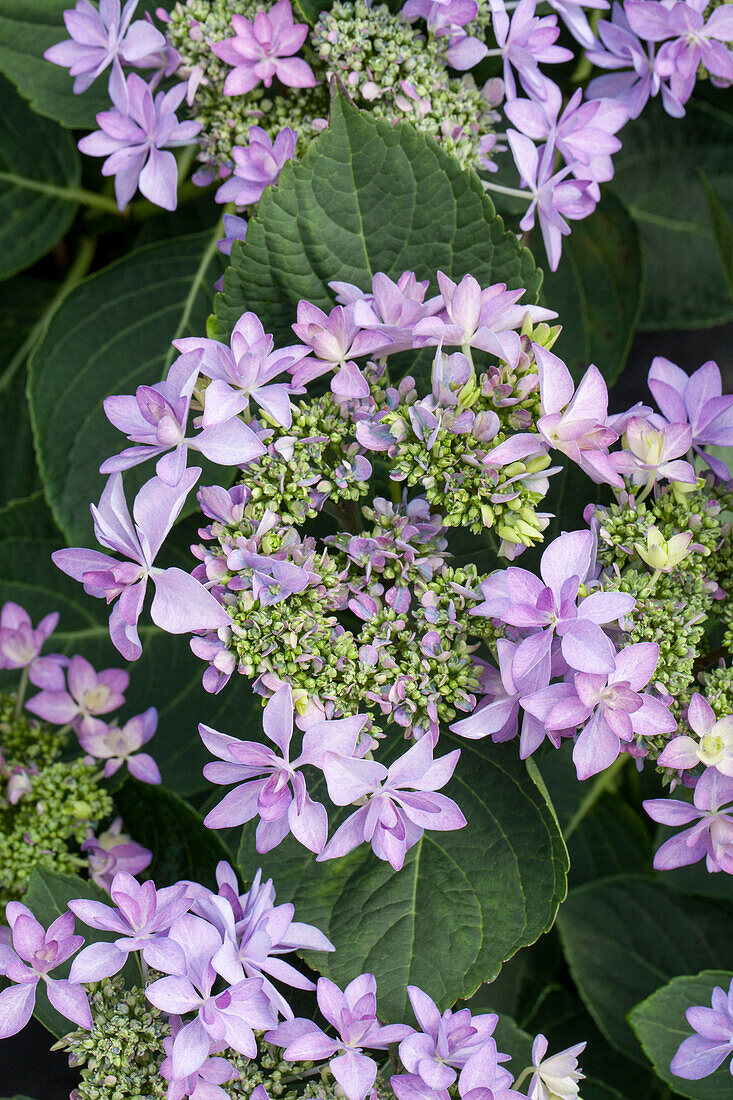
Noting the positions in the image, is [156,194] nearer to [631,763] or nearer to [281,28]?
[281,28]

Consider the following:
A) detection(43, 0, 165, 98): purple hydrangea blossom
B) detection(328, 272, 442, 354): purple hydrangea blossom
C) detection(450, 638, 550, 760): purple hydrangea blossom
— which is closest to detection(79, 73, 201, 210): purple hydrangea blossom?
detection(43, 0, 165, 98): purple hydrangea blossom

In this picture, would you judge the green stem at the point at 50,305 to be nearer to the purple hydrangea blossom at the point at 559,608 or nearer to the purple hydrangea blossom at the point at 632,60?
the purple hydrangea blossom at the point at 632,60

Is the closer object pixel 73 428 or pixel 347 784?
pixel 347 784

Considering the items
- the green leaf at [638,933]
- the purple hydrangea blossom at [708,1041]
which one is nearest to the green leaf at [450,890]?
the purple hydrangea blossom at [708,1041]

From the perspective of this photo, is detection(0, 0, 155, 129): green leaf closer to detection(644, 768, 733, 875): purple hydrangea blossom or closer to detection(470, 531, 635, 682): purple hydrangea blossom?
detection(470, 531, 635, 682): purple hydrangea blossom

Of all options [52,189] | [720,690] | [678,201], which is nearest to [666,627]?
[720,690]

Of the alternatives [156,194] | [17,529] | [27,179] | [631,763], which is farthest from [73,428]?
[631,763]
